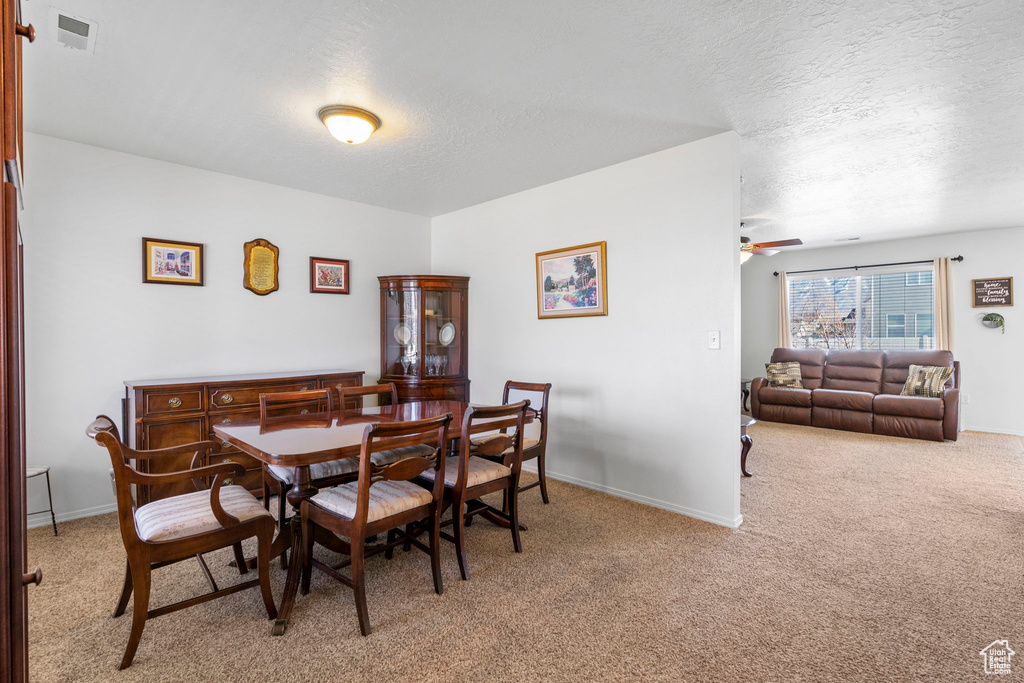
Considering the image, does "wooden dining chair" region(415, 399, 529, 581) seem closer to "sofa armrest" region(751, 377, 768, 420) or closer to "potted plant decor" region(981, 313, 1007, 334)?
"sofa armrest" region(751, 377, 768, 420)

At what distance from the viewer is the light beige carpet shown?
5.68 ft

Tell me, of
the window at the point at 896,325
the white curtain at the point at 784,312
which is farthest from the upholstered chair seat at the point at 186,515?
the window at the point at 896,325

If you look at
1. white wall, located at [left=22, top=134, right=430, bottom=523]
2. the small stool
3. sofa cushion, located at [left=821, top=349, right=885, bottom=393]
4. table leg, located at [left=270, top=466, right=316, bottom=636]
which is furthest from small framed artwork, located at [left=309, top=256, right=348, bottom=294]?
sofa cushion, located at [left=821, top=349, right=885, bottom=393]

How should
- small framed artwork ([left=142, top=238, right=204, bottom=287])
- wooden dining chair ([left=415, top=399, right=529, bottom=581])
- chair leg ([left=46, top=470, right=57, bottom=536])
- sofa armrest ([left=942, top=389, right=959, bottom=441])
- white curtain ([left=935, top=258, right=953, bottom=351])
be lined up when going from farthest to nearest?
1. white curtain ([left=935, top=258, right=953, bottom=351])
2. sofa armrest ([left=942, top=389, right=959, bottom=441])
3. small framed artwork ([left=142, top=238, right=204, bottom=287])
4. chair leg ([left=46, top=470, right=57, bottom=536])
5. wooden dining chair ([left=415, top=399, right=529, bottom=581])

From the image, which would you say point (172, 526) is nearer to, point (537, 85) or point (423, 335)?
point (537, 85)

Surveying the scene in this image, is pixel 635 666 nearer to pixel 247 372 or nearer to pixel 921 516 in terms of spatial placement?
pixel 921 516

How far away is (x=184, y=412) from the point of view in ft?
10.1

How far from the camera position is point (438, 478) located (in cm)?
218

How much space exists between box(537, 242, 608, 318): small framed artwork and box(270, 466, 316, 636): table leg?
238cm

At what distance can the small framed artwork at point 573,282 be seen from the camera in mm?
3637

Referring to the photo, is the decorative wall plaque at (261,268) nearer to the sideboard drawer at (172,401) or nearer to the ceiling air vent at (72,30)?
the sideboard drawer at (172,401)

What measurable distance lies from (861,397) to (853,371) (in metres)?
0.66

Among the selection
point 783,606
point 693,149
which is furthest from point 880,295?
point 783,606

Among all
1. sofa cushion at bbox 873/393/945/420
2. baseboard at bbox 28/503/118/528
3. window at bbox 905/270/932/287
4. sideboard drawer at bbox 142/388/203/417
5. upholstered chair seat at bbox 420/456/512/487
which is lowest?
baseboard at bbox 28/503/118/528
